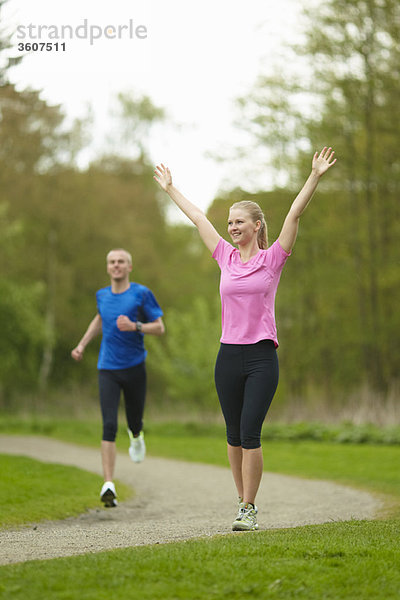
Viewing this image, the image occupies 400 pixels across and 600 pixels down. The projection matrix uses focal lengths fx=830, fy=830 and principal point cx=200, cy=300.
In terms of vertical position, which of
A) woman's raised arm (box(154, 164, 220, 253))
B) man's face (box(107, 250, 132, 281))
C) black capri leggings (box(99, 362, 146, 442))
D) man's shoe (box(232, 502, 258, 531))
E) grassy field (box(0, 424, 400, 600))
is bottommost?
man's shoe (box(232, 502, 258, 531))

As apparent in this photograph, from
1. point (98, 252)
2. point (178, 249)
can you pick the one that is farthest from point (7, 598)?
point (178, 249)

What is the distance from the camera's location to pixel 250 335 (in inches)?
258

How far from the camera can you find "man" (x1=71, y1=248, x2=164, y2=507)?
29.5 feet

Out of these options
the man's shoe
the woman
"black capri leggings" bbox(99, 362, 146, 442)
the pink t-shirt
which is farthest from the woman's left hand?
"black capri leggings" bbox(99, 362, 146, 442)

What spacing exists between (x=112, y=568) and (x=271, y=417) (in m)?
21.2

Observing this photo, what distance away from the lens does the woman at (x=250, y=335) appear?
6.55 meters

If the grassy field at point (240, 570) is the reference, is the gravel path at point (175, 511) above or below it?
below

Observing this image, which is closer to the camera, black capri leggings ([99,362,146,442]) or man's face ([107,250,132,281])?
black capri leggings ([99,362,146,442])

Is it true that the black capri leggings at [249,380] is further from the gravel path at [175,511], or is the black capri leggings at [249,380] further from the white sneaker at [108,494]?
the white sneaker at [108,494]

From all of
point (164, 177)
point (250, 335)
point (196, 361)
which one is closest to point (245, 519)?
point (250, 335)

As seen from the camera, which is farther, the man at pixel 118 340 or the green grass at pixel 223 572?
the man at pixel 118 340

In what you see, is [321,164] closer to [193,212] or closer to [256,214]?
[256,214]

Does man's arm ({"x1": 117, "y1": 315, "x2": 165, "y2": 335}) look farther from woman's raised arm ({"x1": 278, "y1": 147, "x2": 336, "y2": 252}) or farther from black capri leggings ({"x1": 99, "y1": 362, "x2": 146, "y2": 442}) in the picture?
woman's raised arm ({"x1": 278, "y1": 147, "x2": 336, "y2": 252})

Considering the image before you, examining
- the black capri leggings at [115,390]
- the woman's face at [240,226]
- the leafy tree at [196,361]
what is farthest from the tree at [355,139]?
the woman's face at [240,226]
